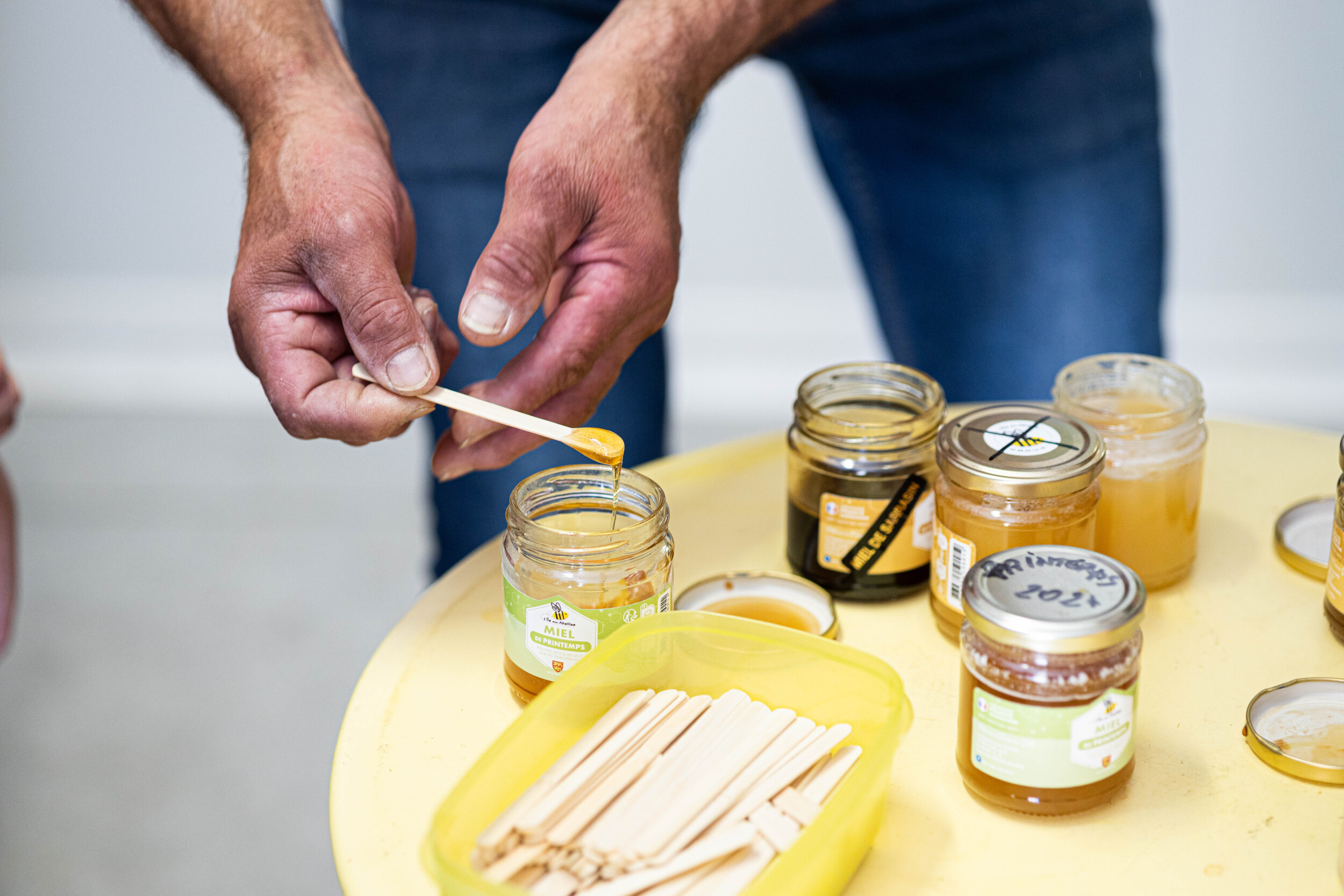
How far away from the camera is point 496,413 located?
87 cm

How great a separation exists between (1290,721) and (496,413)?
22.7 inches

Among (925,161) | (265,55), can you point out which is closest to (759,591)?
(265,55)

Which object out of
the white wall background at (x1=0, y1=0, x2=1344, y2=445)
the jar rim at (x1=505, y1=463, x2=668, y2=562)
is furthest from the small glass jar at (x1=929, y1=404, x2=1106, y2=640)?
the white wall background at (x1=0, y1=0, x2=1344, y2=445)

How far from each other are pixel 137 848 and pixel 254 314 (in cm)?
107

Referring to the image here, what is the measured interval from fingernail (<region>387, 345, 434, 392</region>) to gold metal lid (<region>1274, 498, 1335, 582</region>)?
27.8 inches

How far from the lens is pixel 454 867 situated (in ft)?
2.02

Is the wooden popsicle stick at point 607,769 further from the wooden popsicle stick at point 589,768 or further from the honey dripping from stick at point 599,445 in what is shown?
the honey dripping from stick at point 599,445

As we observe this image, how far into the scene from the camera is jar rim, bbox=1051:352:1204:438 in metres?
0.93

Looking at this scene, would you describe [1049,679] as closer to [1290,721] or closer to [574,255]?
[1290,721]

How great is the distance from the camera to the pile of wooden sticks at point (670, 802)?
0.65 m

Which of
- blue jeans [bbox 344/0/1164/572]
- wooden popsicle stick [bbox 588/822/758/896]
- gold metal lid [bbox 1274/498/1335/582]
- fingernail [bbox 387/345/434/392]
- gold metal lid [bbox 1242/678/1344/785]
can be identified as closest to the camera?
wooden popsicle stick [bbox 588/822/758/896]

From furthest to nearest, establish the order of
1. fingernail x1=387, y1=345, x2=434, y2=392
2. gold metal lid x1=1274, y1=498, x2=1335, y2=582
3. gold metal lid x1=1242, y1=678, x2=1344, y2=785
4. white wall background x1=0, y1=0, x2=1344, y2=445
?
1. white wall background x1=0, y1=0, x2=1344, y2=445
2. gold metal lid x1=1274, y1=498, x2=1335, y2=582
3. fingernail x1=387, y1=345, x2=434, y2=392
4. gold metal lid x1=1242, y1=678, x2=1344, y2=785

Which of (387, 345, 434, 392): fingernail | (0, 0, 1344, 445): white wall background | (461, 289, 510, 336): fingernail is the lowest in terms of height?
(0, 0, 1344, 445): white wall background

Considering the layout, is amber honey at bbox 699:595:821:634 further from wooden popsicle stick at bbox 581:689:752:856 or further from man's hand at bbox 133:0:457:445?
man's hand at bbox 133:0:457:445
